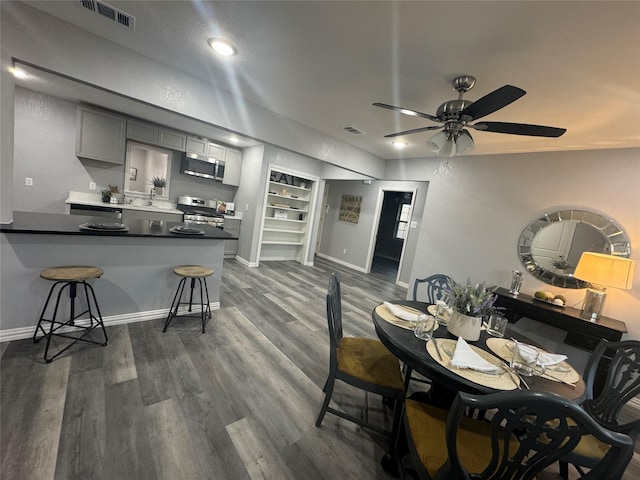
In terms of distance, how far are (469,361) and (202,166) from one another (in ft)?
17.4

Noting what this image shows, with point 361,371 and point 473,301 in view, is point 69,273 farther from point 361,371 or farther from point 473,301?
point 473,301

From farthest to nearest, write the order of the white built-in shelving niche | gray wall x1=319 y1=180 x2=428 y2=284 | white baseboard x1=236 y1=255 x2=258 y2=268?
1. the white built-in shelving niche
2. gray wall x1=319 y1=180 x2=428 y2=284
3. white baseboard x1=236 y1=255 x2=258 y2=268

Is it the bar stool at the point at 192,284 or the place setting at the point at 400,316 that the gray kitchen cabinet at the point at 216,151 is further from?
the place setting at the point at 400,316

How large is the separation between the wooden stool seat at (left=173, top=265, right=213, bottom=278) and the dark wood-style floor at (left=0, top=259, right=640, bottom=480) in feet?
1.91

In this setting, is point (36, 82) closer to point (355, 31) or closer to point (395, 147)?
point (355, 31)

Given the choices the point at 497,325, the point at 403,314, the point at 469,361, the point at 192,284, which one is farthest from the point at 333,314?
the point at 192,284

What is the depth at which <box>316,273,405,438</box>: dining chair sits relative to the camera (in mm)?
1562

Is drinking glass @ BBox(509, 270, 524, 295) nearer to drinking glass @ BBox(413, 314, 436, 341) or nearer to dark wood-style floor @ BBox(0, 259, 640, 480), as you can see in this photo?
dark wood-style floor @ BBox(0, 259, 640, 480)

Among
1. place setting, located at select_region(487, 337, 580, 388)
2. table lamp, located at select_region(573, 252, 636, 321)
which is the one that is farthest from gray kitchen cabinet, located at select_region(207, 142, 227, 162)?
table lamp, located at select_region(573, 252, 636, 321)

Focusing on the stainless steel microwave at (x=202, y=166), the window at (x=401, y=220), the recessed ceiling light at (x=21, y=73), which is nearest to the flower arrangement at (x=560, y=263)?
the window at (x=401, y=220)

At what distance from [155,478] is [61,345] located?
1.61m

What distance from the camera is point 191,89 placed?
255 centimetres

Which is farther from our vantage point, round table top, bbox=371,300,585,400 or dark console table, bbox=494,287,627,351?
dark console table, bbox=494,287,627,351

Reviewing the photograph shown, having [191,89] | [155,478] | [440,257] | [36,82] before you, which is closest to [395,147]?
[440,257]
